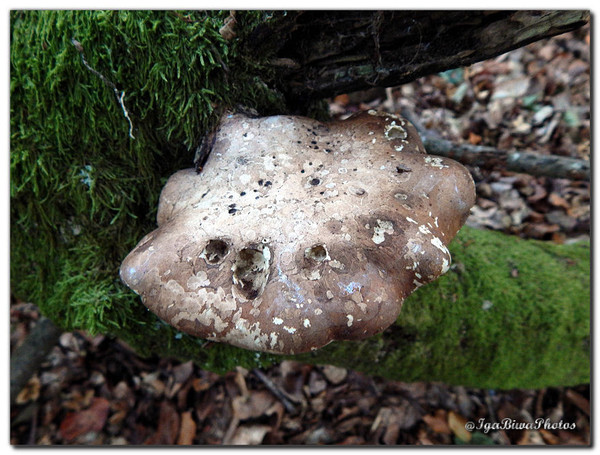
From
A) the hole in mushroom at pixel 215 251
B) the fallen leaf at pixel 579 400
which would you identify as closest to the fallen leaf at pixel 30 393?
the hole in mushroom at pixel 215 251

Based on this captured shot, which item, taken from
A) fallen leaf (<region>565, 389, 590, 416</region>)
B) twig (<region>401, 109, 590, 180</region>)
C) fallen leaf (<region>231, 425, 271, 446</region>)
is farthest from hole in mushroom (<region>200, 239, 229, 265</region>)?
fallen leaf (<region>565, 389, 590, 416</region>)

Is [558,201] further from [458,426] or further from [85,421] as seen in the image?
[85,421]

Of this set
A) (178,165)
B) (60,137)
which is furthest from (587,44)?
(60,137)

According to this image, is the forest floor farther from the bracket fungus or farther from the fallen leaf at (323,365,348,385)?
the bracket fungus

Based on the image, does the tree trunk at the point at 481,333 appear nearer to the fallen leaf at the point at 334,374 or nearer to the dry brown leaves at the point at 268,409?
the dry brown leaves at the point at 268,409

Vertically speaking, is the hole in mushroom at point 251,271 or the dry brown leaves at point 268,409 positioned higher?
the hole in mushroom at point 251,271

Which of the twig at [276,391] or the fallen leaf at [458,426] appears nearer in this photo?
the fallen leaf at [458,426]

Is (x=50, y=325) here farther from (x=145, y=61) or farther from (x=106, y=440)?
(x=145, y=61)
